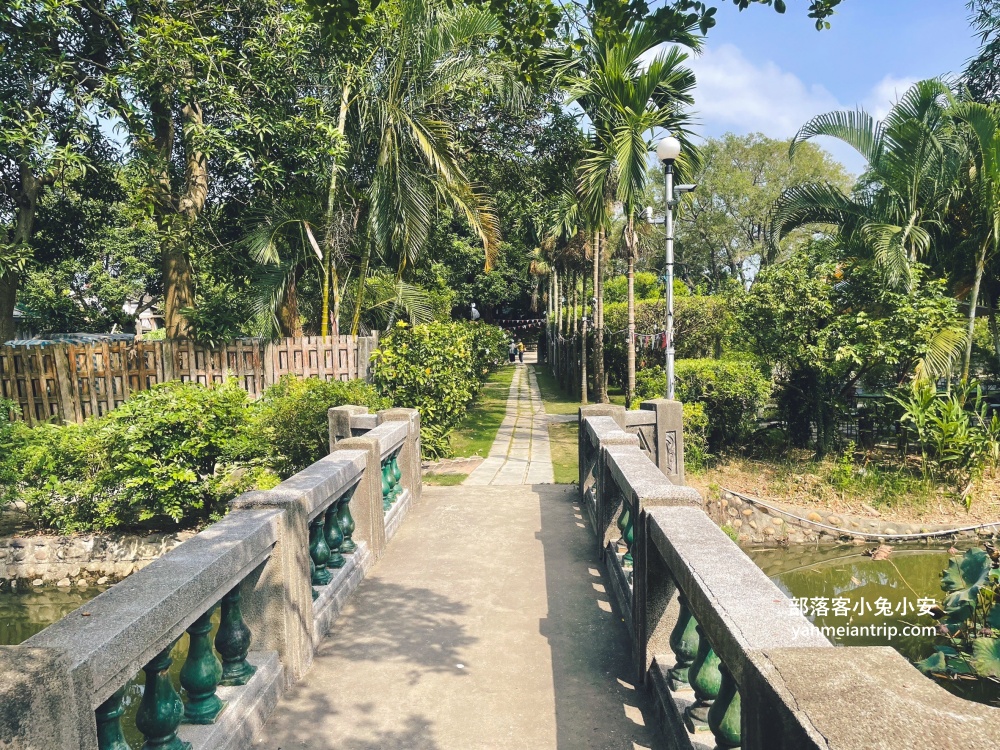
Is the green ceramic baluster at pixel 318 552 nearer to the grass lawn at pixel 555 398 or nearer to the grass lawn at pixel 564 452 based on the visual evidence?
the grass lawn at pixel 564 452

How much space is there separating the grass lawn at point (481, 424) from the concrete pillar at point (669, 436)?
4805 millimetres

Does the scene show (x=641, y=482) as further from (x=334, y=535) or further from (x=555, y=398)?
(x=555, y=398)

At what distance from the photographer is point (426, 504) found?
814 centimetres

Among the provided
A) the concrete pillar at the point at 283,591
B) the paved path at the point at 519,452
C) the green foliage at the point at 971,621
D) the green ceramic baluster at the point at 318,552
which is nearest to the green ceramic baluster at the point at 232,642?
the concrete pillar at the point at 283,591

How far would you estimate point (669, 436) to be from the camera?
29.0 feet

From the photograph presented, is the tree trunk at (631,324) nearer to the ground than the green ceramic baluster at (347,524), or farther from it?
farther from it

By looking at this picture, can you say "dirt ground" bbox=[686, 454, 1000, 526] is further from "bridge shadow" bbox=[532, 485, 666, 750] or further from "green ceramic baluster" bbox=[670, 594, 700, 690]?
"green ceramic baluster" bbox=[670, 594, 700, 690]

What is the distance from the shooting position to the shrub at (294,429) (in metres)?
9.76

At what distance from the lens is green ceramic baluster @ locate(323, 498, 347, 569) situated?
505cm

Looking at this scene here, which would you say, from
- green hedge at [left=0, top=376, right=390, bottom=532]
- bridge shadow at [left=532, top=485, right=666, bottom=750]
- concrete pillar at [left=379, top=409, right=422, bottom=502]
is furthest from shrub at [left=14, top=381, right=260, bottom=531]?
bridge shadow at [left=532, top=485, right=666, bottom=750]

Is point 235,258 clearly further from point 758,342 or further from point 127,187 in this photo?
point 758,342

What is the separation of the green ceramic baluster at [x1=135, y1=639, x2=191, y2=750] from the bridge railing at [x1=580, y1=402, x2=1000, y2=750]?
6.44ft

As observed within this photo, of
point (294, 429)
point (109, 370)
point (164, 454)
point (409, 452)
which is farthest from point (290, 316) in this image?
point (409, 452)

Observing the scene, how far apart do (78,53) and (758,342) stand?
43.6 ft
